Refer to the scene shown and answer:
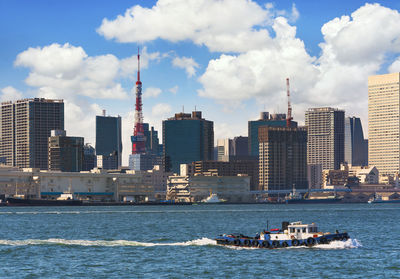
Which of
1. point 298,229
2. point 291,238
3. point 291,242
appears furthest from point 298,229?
point 291,242

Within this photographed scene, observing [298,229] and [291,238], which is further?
[298,229]

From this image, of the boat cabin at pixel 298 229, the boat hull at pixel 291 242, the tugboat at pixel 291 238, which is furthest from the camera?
the boat cabin at pixel 298 229

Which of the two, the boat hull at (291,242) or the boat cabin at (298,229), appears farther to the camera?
the boat cabin at (298,229)

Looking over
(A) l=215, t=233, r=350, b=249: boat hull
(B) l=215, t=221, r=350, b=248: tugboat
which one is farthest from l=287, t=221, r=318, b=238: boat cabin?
(A) l=215, t=233, r=350, b=249: boat hull

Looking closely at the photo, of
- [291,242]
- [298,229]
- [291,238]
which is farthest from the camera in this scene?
[298,229]

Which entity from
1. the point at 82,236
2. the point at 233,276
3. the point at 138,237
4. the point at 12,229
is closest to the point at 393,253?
the point at 233,276

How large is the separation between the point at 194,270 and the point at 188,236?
50775 mm

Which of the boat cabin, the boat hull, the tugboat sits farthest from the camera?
the boat cabin

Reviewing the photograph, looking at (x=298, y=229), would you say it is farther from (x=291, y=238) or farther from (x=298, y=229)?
(x=291, y=238)

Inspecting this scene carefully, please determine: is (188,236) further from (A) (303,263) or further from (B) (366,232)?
(A) (303,263)

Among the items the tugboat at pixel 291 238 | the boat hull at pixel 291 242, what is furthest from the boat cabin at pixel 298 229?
the boat hull at pixel 291 242

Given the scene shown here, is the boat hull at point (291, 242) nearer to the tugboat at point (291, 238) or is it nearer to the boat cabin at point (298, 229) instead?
the tugboat at point (291, 238)

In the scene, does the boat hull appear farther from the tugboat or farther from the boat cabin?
the boat cabin

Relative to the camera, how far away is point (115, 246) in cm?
11156
